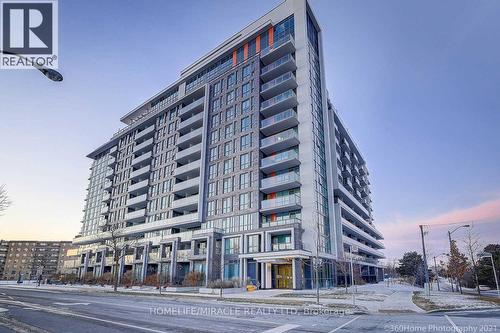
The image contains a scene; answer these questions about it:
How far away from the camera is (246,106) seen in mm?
55156

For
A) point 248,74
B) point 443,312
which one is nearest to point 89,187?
point 248,74

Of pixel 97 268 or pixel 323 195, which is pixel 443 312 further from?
pixel 97 268

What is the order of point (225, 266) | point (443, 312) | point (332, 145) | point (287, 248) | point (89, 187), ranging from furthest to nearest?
1. point (89, 187)
2. point (332, 145)
3. point (225, 266)
4. point (287, 248)
5. point (443, 312)

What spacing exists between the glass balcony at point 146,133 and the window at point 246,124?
29.9 meters

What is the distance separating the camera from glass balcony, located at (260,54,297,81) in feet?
171

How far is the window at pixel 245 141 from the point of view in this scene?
52144mm

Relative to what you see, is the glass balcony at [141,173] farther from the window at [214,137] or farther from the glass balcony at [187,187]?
the window at [214,137]

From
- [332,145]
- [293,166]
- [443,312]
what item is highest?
[332,145]

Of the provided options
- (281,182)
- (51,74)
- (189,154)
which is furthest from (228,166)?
(51,74)

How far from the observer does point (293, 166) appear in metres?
48.8

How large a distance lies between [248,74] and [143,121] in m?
34.5

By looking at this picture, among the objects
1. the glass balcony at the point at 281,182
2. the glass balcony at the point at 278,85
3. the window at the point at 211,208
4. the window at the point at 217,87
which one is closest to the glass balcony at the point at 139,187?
the window at the point at 211,208

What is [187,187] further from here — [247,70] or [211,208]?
[247,70]

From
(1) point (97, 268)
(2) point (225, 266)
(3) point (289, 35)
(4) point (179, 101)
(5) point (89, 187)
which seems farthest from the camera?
(5) point (89, 187)
